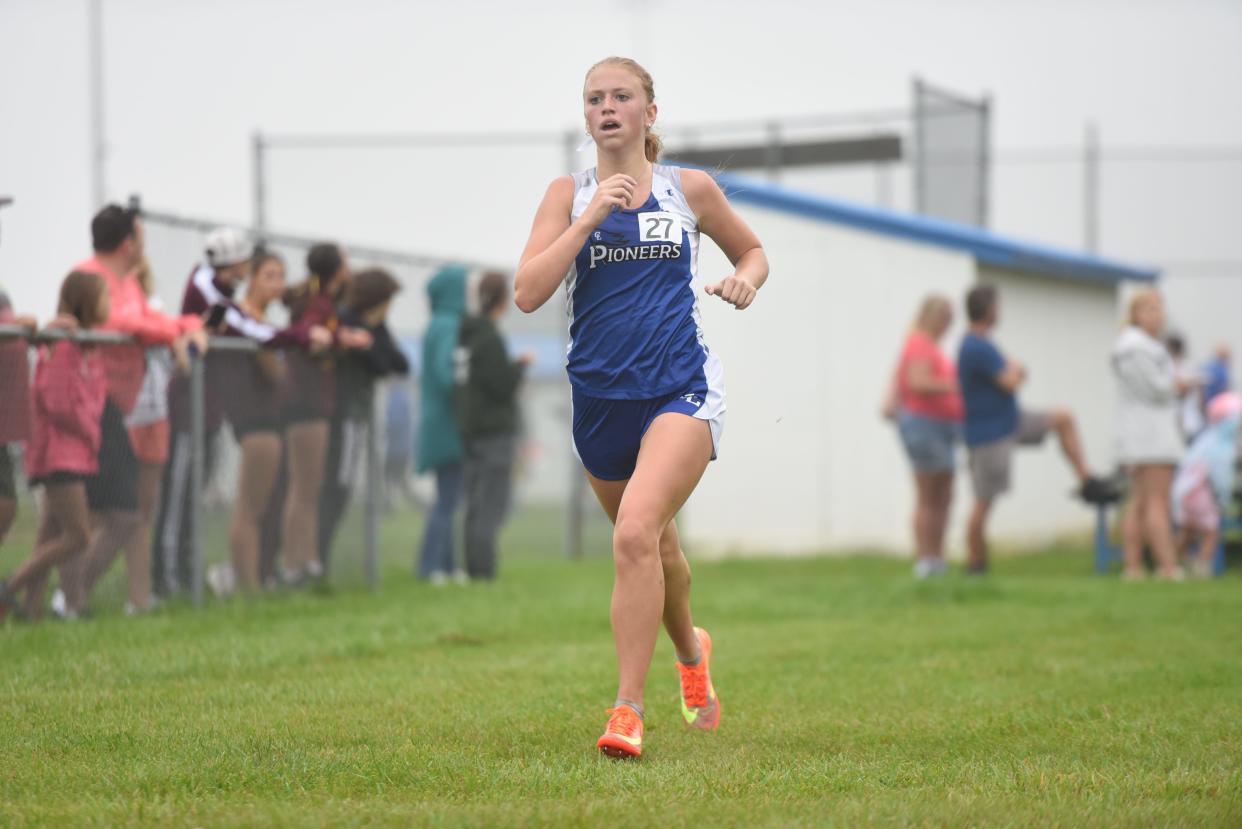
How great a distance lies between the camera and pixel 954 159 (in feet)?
58.3

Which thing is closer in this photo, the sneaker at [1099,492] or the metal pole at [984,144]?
the sneaker at [1099,492]

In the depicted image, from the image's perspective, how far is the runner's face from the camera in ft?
17.5

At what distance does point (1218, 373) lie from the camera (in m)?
20.7

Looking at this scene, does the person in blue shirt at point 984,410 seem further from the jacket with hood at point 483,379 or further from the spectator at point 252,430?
the spectator at point 252,430

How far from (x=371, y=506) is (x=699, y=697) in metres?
6.00

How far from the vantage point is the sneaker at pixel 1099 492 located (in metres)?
13.7

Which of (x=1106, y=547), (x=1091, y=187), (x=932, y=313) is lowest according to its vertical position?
(x=1106, y=547)

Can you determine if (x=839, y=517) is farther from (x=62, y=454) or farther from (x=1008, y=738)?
(x=1008, y=738)

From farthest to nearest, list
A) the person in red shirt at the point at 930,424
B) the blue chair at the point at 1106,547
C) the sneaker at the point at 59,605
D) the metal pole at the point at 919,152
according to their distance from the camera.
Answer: the metal pole at the point at 919,152
the blue chair at the point at 1106,547
the person in red shirt at the point at 930,424
the sneaker at the point at 59,605

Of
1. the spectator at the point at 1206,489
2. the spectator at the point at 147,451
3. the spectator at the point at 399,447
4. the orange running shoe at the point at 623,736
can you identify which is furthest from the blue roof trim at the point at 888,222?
the orange running shoe at the point at 623,736

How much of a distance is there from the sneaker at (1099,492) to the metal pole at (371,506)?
5.84 metres

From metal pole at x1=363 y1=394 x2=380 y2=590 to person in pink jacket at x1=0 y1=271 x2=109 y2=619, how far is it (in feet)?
9.79

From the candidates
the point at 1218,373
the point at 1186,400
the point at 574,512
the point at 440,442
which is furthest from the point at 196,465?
the point at 1218,373

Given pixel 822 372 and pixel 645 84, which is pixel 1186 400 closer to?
pixel 822 372
